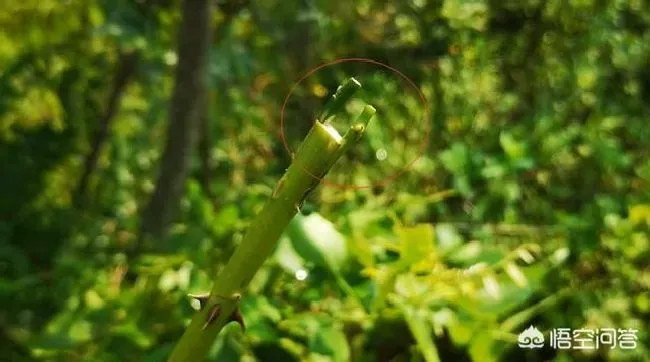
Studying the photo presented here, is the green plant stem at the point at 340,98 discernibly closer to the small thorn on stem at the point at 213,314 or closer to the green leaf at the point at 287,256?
the small thorn on stem at the point at 213,314

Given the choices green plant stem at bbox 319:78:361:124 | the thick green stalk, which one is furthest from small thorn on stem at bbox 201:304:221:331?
green plant stem at bbox 319:78:361:124

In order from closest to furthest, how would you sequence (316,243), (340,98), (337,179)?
(340,98), (316,243), (337,179)

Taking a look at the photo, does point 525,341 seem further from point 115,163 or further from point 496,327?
point 115,163

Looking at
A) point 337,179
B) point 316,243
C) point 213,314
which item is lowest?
point 213,314

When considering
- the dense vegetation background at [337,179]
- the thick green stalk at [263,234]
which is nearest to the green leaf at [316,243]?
the dense vegetation background at [337,179]

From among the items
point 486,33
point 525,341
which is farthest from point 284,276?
point 486,33

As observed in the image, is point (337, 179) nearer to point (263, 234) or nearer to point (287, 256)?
point (287, 256)

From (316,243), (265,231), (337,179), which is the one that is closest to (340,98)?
(265,231)
